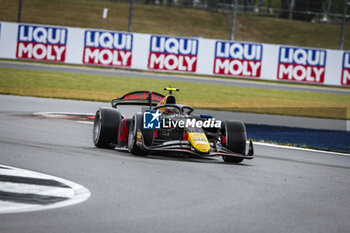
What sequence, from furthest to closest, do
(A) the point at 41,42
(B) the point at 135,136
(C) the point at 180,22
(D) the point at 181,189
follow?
(C) the point at 180,22, (A) the point at 41,42, (B) the point at 135,136, (D) the point at 181,189

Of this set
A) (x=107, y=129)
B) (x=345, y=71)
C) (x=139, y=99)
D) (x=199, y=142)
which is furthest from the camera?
(x=345, y=71)

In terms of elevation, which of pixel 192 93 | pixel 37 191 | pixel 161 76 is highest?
pixel 161 76

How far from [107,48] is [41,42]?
2.72 m

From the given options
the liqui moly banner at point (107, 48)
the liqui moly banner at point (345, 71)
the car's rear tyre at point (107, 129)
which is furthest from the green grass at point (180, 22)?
the car's rear tyre at point (107, 129)

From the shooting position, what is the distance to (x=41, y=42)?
26547mm

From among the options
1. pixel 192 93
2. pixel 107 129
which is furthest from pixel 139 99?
pixel 192 93

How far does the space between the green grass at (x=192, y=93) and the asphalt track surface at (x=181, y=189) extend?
779cm

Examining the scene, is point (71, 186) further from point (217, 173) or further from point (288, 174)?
point (288, 174)

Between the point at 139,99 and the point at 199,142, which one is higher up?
the point at 139,99

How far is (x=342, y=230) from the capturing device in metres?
5.40

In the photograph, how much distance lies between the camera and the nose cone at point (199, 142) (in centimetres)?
839

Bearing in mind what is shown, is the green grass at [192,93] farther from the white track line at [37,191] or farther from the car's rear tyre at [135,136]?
the white track line at [37,191]

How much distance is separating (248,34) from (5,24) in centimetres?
2309

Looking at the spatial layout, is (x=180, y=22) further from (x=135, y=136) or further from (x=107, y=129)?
(x=135, y=136)
